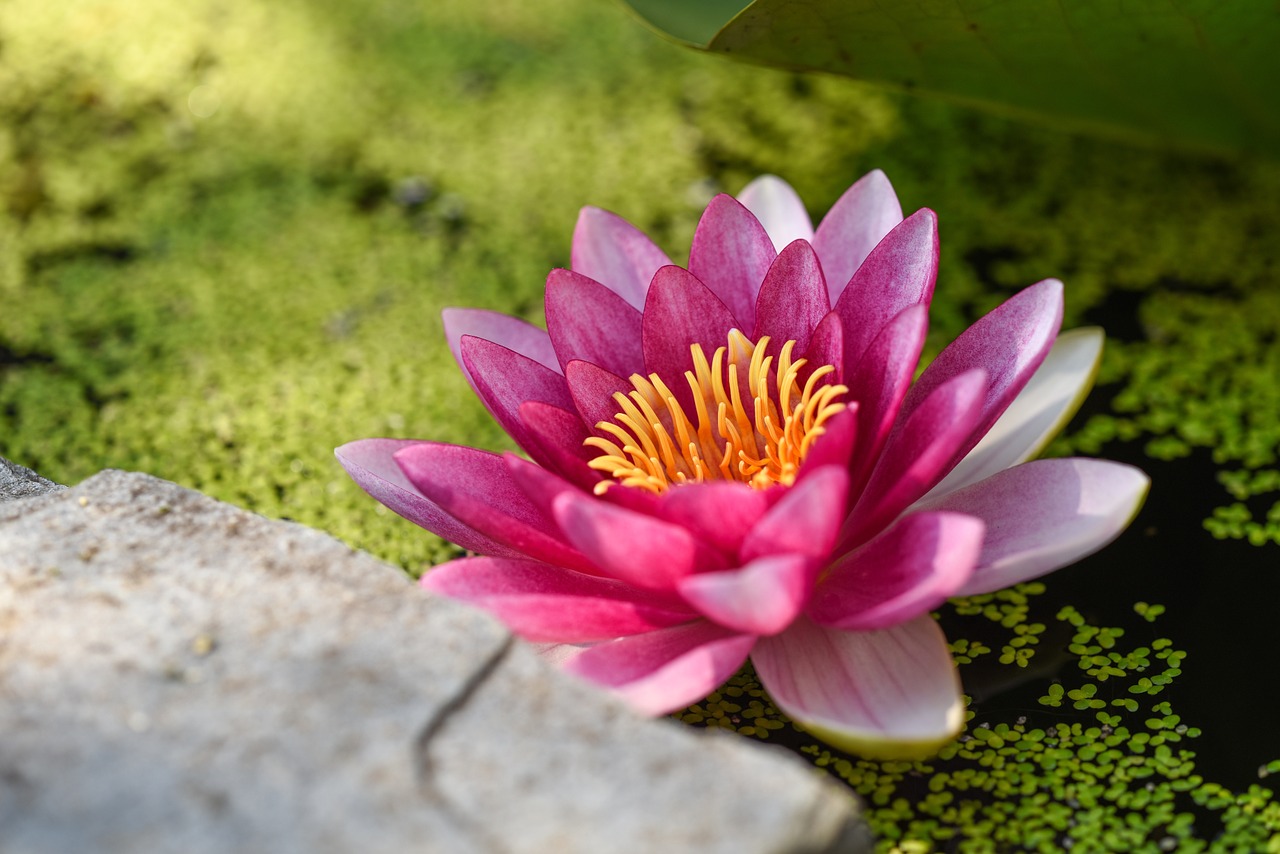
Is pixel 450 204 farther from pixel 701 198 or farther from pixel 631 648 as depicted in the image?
pixel 631 648

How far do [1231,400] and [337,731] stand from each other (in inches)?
51.3

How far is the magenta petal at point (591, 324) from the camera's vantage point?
122 cm

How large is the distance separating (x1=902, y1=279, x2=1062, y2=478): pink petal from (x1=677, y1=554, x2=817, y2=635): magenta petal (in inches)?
9.3

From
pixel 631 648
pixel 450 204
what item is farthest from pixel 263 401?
pixel 631 648

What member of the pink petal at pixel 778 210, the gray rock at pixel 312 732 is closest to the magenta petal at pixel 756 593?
the gray rock at pixel 312 732

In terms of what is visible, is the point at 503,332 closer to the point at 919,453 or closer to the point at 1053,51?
the point at 919,453

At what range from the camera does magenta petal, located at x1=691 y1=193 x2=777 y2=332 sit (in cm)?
125

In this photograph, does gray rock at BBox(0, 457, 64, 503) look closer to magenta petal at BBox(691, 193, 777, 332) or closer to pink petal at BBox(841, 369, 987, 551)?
magenta petal at BBox(691, 193, 777, 332)

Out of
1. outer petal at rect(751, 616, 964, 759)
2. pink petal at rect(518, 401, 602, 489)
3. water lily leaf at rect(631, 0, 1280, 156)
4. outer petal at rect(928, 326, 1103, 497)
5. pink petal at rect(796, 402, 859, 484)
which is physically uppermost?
water lily leaf at rect(631, 0, 1280, 156)

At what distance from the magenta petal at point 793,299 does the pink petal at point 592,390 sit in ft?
0.55

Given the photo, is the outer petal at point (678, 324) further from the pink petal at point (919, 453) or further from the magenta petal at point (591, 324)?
the pink petal at point (919, 453)

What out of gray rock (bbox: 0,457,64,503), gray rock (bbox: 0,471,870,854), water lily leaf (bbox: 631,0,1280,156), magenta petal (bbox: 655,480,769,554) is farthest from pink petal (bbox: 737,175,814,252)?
gray rock (bbox: 0,457,64,503)

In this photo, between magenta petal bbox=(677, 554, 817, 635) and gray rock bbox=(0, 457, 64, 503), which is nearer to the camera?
magenta petal bbox=(677, 554, 817, 635)

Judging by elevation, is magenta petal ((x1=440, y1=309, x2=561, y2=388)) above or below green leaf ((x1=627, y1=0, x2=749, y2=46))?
below
